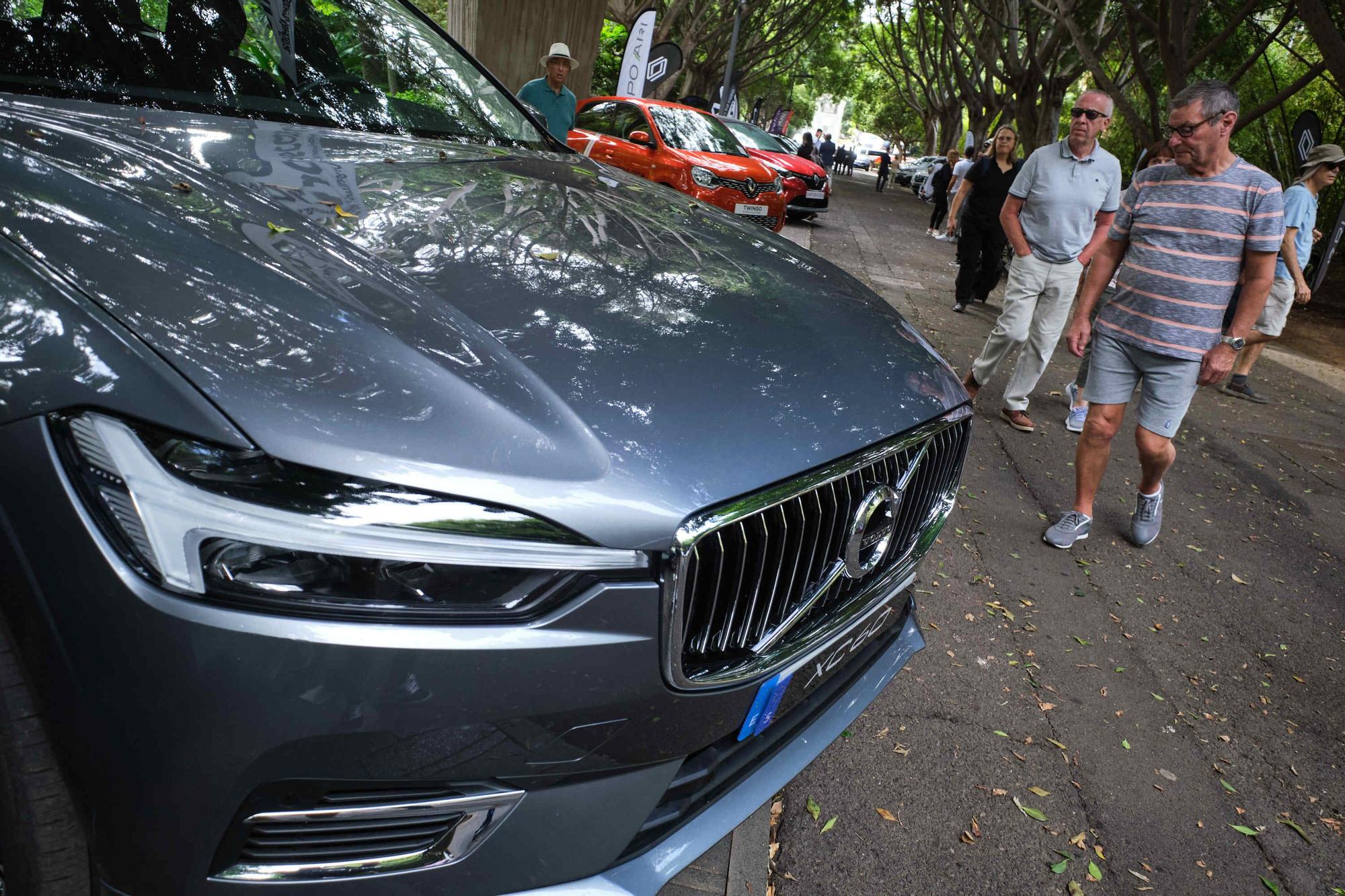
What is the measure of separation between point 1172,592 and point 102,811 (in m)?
4.15

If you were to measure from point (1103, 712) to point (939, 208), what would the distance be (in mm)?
17646

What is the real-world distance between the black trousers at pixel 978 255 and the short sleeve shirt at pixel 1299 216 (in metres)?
2.85

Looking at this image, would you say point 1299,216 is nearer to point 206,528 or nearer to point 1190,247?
point 1190,247

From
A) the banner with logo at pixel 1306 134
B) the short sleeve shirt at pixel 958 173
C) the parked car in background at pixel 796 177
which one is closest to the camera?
the banner with logo at pixel 1306 134

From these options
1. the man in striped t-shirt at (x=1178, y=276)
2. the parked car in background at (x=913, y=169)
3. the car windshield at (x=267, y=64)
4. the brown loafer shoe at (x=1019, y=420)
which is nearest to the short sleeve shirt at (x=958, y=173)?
the brown loafer shoe at (x=1019, y=420)

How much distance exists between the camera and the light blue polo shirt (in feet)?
18.6

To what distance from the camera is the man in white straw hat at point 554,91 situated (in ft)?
28.3

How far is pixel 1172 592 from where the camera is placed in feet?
13.9

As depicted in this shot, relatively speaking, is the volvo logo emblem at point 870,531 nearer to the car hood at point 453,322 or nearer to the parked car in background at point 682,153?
the car hood at point 453,322

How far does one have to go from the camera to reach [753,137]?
18.6 meters

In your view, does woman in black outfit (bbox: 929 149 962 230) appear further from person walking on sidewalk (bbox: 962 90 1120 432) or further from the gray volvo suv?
the gray volvo suv

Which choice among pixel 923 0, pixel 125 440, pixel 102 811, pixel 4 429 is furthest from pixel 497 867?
pixel 923 0

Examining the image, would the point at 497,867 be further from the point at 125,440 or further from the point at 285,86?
the point at 285,86

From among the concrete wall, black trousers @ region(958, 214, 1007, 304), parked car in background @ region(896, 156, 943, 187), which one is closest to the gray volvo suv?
black trousers @ region(958, 214, 1007, 304)
